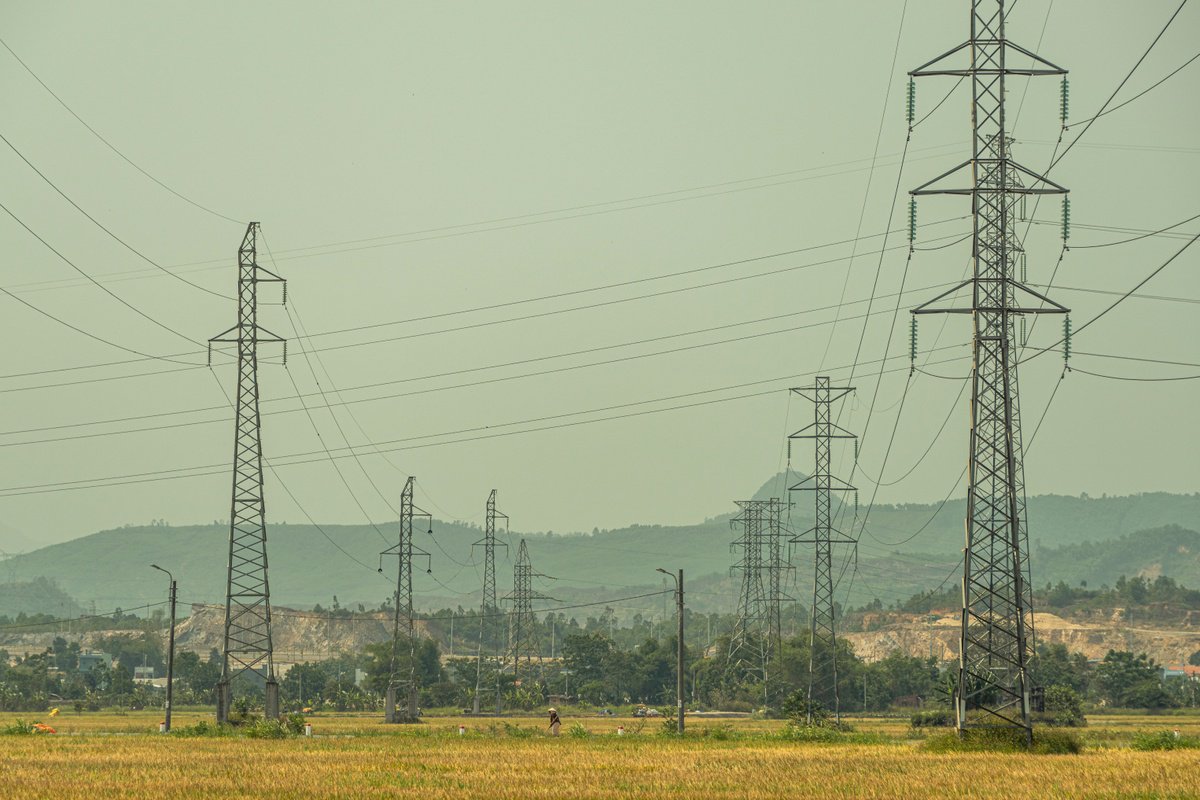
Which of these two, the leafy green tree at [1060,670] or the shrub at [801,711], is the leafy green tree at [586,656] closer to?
the leafy green tree at [1060,670]

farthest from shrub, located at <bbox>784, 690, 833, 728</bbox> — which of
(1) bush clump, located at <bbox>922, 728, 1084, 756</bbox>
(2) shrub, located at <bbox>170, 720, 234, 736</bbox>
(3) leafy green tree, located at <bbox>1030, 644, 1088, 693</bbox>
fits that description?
(3) leafy green tree, located at <bbox>1030, 644, 1088, 693</bbox>

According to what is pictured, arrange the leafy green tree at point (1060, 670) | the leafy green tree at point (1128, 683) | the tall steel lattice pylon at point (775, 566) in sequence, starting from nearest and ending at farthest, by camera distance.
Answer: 1. the tall steel lattice pylon at point (775, 566)
2. the leafy green tree at point (1128, 683)
3. the leafy green tree at point (1060, 670)

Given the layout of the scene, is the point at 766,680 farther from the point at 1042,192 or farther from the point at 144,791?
the point at 144,791

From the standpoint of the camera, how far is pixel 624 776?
48.6m

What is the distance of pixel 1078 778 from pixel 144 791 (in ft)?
88.9

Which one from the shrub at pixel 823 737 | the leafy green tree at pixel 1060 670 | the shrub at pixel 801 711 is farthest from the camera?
the leafy green tree at pixel 1060 670

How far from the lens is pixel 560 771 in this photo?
50.7 meters

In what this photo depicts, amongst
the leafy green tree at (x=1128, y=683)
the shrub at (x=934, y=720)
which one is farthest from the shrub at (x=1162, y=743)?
the leafy green tree at (x=1128, y=683)

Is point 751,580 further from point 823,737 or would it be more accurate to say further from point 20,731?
point 20,731

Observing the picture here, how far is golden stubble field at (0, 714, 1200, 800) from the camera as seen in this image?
42.3 meters

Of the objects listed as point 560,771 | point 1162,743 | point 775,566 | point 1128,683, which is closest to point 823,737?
point 1162,743

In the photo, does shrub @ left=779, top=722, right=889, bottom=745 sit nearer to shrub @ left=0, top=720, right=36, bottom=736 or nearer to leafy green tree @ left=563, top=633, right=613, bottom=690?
shrub @ left=0, top=720, right=36, bottom=736

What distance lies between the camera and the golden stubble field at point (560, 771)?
139 feet

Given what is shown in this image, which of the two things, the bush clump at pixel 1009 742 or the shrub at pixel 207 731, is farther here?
the shrub at pixel 207 731
